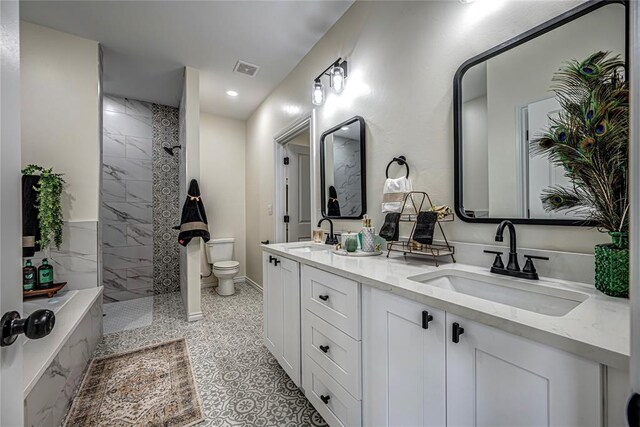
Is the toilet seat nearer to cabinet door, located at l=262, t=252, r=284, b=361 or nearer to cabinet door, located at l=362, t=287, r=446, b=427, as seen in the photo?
cabinet door, located at l=262, t=252, r=284, b=361

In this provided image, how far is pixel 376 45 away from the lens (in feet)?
5.88

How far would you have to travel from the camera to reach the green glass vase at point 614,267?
75cm

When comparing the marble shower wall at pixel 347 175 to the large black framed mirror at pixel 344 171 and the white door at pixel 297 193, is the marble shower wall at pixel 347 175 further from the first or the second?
the white door at pixel 297 193

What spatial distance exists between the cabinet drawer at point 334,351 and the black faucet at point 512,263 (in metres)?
0.64

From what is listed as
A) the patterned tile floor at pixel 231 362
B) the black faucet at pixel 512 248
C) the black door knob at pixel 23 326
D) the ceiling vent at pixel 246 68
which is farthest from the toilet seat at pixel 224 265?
the black faucet at pixel 512 248

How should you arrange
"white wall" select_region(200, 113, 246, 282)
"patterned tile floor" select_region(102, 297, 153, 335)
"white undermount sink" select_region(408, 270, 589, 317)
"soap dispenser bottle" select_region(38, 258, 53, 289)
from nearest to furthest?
"white undermount sink" select_region(408, 270, 589, 317) < "soap dispenser bottle" select_region(38, 258, 53, 289) < "patterned tile floor" select_region(102, 297, 153, 335) < "white wall" select_region(200, 113, 246, 282)

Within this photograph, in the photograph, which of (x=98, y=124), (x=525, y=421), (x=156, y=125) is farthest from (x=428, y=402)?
(x=156, y=125)

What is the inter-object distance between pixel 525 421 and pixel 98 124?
3.30 m

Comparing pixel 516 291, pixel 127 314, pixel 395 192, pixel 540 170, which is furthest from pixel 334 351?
pixel 127 314

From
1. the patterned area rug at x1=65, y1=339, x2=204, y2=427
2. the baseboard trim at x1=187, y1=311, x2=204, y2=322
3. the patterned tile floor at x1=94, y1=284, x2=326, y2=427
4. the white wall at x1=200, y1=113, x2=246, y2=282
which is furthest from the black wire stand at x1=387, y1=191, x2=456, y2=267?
the white wall at x1=200, y1=113, x2=246, y2=282

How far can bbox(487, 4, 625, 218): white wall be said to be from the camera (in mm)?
901

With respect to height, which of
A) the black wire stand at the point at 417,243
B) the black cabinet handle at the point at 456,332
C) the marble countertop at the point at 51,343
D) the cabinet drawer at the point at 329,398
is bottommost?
the cabinet drawer at the point at 329,398

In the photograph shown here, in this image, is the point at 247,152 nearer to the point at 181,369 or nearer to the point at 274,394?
the point at 181,369

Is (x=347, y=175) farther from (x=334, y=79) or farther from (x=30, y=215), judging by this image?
(x=30, y=215)
